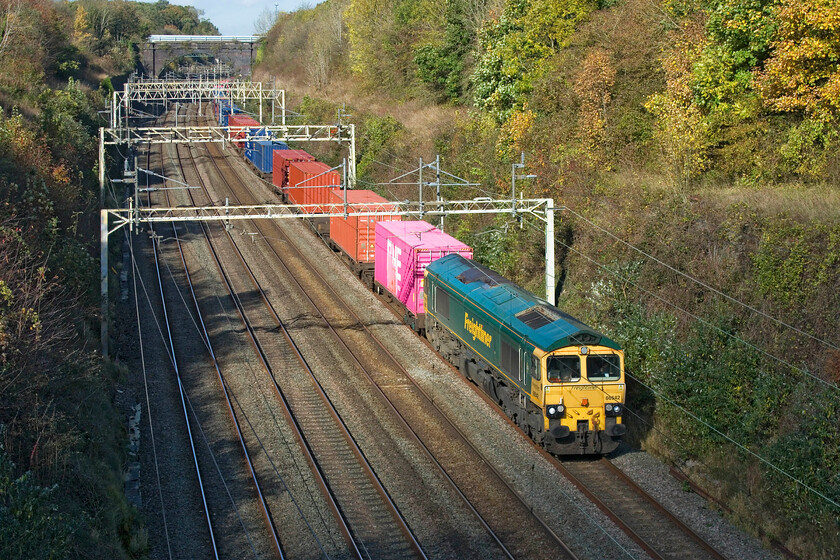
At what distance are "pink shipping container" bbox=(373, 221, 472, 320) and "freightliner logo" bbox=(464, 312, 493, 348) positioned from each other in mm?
4321

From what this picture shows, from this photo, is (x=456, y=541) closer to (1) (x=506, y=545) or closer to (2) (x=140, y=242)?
(1) (x=506, y=545)

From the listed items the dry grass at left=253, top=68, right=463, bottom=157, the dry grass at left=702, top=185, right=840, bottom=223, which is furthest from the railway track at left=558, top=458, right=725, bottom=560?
the dry grass at left=253, top=68, right=463, bottom=157

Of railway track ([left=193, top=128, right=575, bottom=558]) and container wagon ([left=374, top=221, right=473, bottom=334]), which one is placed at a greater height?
container wagon ([left=374, top=221, right=473, bottom=334])

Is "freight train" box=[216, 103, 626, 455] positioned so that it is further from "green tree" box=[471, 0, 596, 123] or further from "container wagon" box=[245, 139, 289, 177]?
"container wagon" box=[245, 139, 289, 177]

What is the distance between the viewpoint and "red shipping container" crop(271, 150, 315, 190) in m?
45.6

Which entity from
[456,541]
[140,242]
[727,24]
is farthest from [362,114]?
[456,541]

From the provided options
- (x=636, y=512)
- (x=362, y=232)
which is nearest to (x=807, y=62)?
(x=636, y=512)

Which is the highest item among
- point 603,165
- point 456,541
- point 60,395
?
point 603,165

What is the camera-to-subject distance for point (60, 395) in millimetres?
17328

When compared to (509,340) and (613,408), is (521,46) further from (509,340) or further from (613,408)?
(613,408)

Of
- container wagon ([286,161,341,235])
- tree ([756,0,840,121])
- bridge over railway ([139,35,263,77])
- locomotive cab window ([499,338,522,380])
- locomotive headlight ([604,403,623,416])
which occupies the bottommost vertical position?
locomotive headlight ([604,403,623,416])

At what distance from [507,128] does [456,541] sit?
2403 cm

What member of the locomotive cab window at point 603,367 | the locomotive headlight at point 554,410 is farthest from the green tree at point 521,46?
the locomotive headlight at point 554,410

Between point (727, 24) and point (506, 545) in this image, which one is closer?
point (506, 545)
